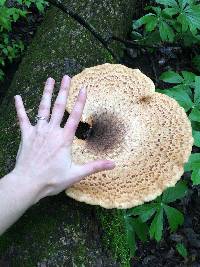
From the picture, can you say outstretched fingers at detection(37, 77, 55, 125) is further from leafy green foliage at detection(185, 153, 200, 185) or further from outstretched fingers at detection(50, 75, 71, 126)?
leafy green foliage at detection(185, 153, 200, 185)

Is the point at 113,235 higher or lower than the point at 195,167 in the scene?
lower

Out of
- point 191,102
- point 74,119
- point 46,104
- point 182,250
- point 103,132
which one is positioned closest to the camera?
point 74,119

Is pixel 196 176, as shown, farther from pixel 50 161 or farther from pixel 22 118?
pixel 22 118

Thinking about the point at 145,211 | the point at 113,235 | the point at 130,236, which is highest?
the point at 113,235

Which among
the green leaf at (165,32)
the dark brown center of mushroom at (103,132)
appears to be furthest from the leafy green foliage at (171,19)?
the dark brown center of mushroom at (103,132)

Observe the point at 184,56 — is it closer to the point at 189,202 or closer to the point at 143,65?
the point at 143,65

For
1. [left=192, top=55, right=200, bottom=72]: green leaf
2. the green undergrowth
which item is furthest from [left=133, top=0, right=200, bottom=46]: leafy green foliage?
the green undergrowth

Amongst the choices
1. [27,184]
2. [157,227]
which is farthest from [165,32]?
[27,184]

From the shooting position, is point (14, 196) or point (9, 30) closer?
point (14, 196)
